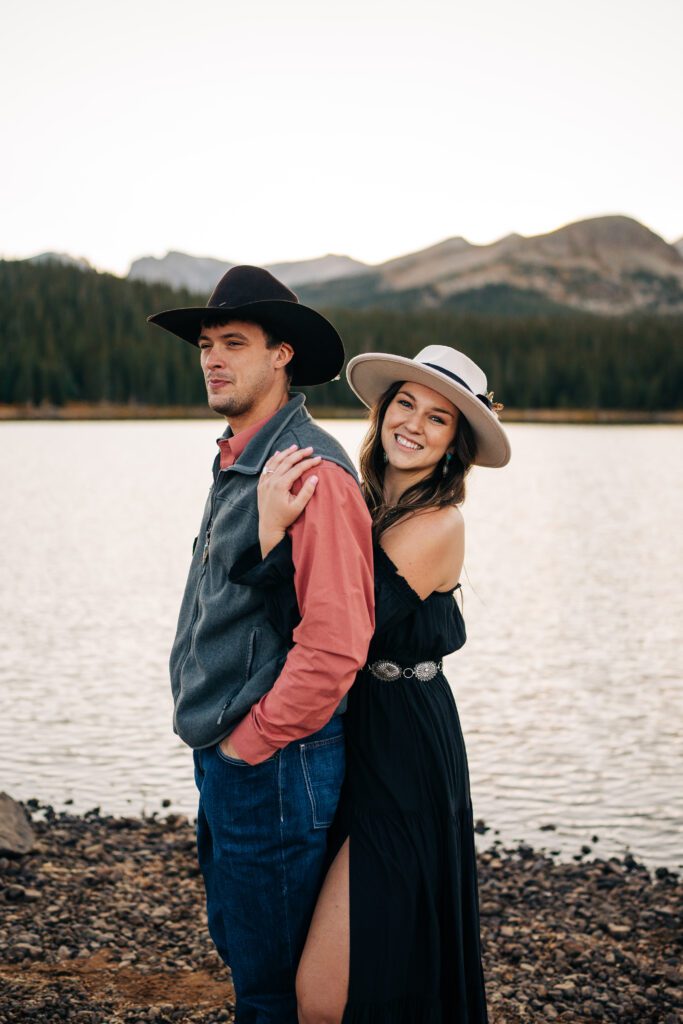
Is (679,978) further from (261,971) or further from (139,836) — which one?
(139,836)

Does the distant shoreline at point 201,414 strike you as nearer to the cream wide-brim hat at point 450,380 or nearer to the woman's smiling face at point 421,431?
the cream wide-brim hat at point 450,380

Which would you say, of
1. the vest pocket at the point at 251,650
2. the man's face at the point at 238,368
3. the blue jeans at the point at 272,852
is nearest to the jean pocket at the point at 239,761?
the blue jeans at the point at 272,852

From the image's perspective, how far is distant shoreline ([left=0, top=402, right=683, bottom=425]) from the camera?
355 feet

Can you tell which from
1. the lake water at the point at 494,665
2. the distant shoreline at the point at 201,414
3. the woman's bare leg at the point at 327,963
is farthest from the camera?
the distant shoreline at the point at 201,414

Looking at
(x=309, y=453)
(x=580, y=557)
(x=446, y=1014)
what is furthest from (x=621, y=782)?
(x=580, y=557)

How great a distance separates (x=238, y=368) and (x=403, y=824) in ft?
5.15

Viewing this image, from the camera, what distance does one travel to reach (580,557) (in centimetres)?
2372

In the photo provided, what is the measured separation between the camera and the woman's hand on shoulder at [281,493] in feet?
10.4

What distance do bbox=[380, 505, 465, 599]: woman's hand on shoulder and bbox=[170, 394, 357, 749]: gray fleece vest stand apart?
0.33m

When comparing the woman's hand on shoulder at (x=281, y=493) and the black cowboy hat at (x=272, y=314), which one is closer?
the woman's hand on shoulder at (x=281, y=493)

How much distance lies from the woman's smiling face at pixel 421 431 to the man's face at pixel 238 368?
0.54 metres

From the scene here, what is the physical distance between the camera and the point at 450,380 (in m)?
3.64

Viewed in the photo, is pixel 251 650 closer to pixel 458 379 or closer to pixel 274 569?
pixel 274 569

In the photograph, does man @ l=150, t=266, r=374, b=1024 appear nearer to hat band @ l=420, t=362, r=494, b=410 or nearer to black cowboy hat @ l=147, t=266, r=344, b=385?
black cowboy hat @ l=147, t=266, r=344, b=385
